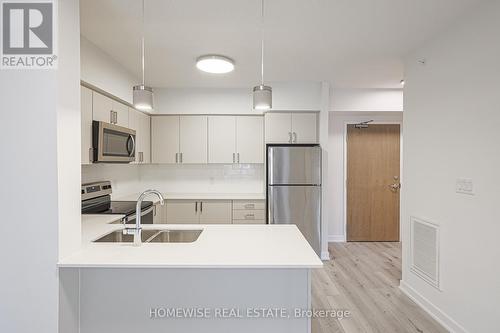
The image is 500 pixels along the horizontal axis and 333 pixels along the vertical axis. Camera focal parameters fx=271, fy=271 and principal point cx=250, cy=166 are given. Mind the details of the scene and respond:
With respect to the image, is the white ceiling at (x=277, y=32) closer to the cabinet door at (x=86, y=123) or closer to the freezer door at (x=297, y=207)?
the cabinet door at (x=86, y=123)

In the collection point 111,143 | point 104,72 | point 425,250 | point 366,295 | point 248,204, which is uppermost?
point 104,72

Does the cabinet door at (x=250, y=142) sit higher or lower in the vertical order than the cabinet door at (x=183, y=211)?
higher

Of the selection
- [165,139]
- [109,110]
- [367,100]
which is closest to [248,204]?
[165,139]

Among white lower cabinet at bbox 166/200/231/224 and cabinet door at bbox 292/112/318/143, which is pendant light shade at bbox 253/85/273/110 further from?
white lower cabinet at bbox 166/200/231/224

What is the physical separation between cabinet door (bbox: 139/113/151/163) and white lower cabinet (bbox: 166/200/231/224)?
2.49ft

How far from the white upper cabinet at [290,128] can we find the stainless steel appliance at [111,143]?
186 cm

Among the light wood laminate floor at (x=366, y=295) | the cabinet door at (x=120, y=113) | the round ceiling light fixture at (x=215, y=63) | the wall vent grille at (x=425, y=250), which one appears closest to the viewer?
the light wood laminate floor at (x=366, y=295)

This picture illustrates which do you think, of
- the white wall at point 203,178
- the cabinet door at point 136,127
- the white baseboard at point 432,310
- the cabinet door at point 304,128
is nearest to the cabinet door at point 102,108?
the cabinet door at point 136,127

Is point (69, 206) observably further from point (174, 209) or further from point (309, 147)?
point (309, 147)

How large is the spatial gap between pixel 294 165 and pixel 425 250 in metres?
1.79

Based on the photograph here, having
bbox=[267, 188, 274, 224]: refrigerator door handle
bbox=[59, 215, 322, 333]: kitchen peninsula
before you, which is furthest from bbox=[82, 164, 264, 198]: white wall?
bbox=[59, 215, 322, 333]: kitchen peninsula

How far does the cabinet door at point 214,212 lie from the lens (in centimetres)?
396

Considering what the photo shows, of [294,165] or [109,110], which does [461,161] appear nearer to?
[294,165]

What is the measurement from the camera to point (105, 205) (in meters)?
3.12
